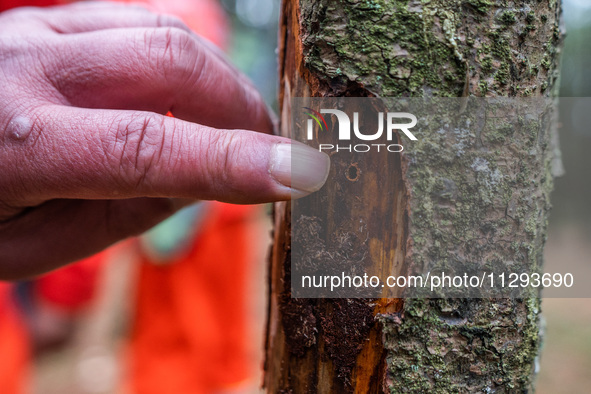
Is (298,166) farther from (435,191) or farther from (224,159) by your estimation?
(435,191)

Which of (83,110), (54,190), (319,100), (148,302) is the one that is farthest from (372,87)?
(148,302)

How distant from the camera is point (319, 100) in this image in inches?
37.0

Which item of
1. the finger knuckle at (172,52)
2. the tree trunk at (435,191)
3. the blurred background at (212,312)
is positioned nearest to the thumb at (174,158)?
the tree trunk at (435,191)

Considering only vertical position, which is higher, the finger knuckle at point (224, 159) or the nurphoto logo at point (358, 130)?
the nurphoto logo at point (358, 130)

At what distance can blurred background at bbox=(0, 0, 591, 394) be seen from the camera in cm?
378

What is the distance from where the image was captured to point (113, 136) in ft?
3.09

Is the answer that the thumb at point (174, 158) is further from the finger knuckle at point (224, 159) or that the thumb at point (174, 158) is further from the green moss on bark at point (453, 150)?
the green moss on bark at point (453, 150)

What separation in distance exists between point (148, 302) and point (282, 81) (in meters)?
3.14

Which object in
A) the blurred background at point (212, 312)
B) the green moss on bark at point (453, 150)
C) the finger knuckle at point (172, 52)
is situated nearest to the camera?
the green moss on bark at point (453, 150)

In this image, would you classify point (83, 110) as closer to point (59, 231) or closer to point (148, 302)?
point (59, 231)

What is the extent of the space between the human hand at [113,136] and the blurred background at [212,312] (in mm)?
725

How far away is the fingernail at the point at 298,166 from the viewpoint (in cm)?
92

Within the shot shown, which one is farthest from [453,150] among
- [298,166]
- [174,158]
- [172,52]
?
[172,52]

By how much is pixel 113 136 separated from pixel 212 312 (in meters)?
3.35
